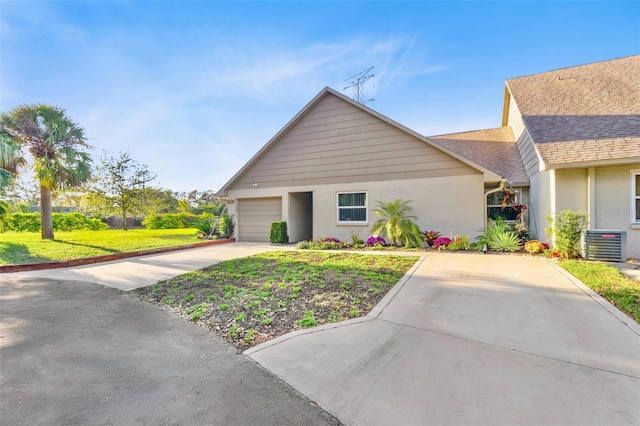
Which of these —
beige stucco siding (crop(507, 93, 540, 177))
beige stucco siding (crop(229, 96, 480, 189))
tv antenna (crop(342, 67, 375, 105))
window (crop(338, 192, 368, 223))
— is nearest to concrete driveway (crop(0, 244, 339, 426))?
window (crop(338, 192, 368, 223))

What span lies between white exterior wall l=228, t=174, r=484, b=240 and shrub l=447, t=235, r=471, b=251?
631 millimetres

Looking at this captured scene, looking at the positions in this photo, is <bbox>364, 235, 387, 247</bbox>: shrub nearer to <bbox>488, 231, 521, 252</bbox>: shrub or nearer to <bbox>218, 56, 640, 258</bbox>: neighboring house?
<bbox>218, 56, 640, 258</bbox>: neighboring house

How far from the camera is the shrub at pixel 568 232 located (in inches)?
283

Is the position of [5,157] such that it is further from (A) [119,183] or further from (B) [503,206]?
(B) [503,206]

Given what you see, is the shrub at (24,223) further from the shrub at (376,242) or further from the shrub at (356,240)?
the shrub at (376,242)

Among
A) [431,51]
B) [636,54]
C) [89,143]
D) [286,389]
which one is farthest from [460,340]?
[89,143]

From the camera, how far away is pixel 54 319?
13.1 feet

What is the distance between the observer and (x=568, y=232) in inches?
284

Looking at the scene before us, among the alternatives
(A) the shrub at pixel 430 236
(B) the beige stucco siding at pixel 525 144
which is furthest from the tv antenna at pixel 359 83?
(A) the shrub at pixel 430 236

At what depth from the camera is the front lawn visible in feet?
12.2

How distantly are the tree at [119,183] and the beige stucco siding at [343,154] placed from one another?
1231cm

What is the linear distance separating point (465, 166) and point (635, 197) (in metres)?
4.30

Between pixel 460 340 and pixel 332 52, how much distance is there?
11.8 metres

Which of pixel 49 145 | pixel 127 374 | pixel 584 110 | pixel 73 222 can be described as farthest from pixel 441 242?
pixel 73 222
